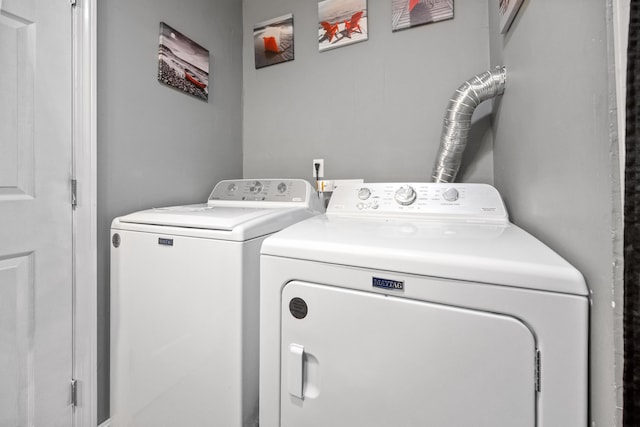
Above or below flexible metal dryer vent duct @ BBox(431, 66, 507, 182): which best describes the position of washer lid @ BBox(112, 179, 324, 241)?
below

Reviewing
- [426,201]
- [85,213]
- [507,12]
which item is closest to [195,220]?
[85,213]

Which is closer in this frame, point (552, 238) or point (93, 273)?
point (552, 238)

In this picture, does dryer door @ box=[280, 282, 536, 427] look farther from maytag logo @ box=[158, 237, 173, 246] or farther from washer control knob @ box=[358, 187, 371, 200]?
washer control knob @ box=[358, 187, 371, 200]

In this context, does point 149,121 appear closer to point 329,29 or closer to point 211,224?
point 211,224

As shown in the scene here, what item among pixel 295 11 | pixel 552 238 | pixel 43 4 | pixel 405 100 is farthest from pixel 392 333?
pixel 295 11

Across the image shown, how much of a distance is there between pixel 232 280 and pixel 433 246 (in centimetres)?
63

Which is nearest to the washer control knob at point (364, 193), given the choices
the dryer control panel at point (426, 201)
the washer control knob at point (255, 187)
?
the dryer control panel at point (426, 201)

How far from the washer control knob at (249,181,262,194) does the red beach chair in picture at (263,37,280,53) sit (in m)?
1.05

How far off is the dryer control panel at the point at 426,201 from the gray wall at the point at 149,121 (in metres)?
0.92

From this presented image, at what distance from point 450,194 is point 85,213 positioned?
153 cm

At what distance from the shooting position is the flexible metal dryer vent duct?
1200 millimetres

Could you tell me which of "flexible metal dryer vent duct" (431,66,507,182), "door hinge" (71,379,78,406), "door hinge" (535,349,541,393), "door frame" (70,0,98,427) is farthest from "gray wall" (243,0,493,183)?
"door hinge" (71,379,78,406)

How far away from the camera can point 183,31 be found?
1550 mm

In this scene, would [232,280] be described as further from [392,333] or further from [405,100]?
[405,100]
